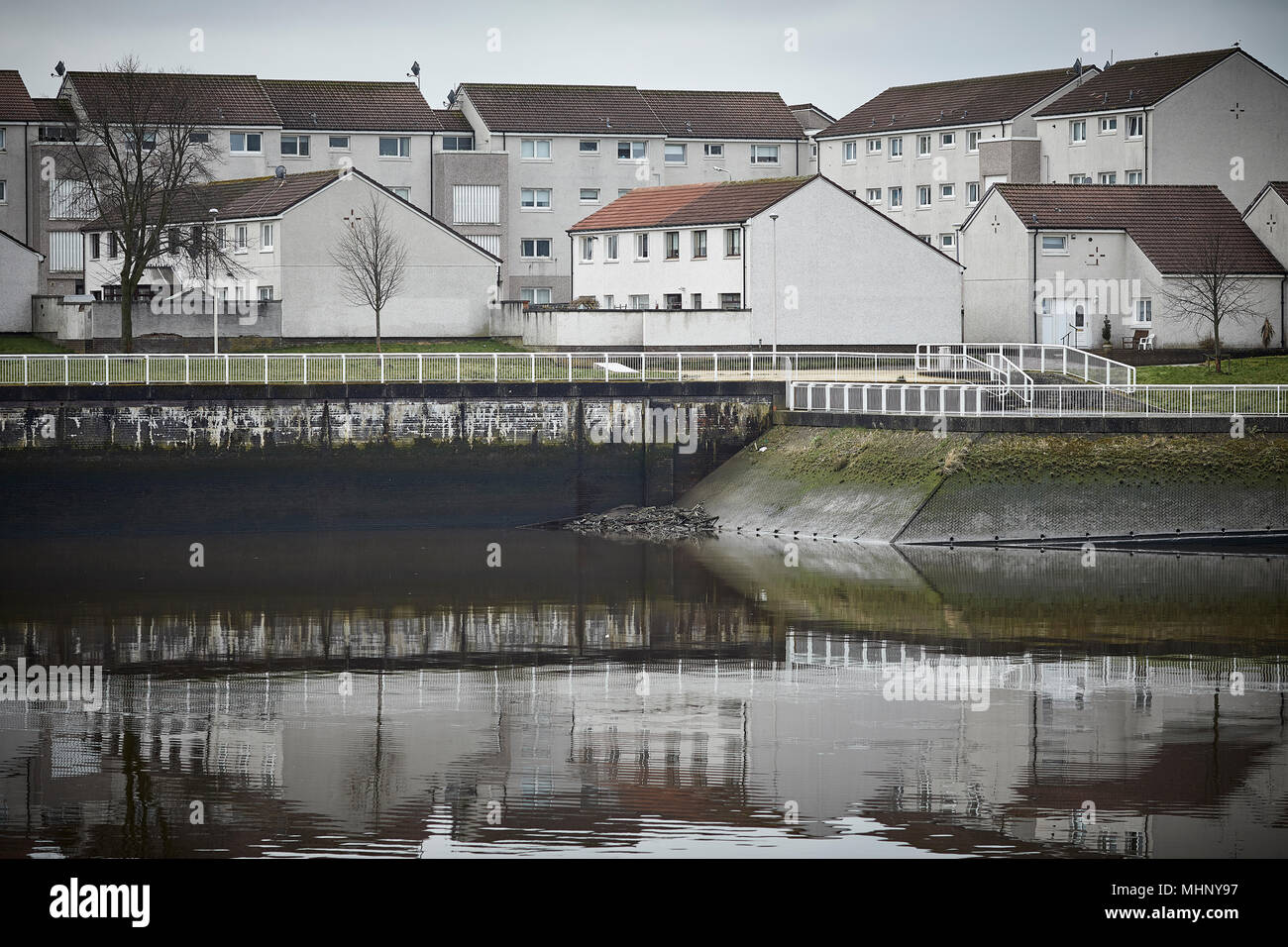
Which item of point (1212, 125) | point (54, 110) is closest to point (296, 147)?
point (54, 110)

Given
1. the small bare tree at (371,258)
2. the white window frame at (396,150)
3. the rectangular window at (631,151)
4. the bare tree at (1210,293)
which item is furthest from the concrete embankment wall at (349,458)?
the rectangular window at (631,151)

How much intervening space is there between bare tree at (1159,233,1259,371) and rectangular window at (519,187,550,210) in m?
32.1

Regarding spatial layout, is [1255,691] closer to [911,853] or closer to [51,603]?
[911,853]

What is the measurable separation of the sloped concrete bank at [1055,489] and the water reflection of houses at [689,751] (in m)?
13.9

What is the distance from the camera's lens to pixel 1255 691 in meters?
23.4

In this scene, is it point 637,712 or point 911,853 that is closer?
point 911,853

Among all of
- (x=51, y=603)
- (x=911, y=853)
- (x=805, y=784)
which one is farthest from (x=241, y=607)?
(x=911, y=853)

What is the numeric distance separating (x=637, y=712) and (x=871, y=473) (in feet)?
68.8

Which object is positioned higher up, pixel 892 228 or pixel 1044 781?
pixel 892 228

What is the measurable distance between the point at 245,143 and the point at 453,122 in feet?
32.6

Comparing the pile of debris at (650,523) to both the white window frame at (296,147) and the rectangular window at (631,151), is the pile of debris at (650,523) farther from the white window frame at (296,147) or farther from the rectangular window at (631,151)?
the rectangular window at (631,151)

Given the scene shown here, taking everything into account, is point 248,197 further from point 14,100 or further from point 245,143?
point 14,100
